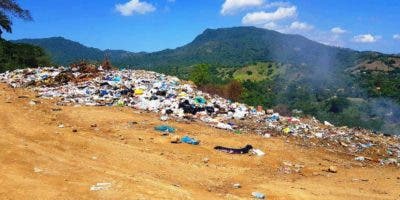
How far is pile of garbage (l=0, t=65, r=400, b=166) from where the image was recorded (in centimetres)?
1212

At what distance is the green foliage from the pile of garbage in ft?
27.8

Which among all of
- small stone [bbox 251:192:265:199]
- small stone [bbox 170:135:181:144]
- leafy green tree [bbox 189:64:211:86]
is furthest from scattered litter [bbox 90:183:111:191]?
leafy green tree [bbox 189:64:211:86]

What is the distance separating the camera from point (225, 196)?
693 cm

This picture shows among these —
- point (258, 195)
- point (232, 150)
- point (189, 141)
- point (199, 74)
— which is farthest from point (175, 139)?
point (199, 74)

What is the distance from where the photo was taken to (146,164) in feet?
26.7

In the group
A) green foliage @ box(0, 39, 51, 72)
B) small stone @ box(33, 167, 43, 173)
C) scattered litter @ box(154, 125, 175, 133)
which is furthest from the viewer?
green foliage @ box(0, 39, 51, 72)

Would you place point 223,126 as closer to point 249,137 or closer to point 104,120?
point 249,137

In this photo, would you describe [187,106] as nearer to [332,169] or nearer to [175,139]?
[175,139]

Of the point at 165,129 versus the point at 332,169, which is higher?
the point at 165,129

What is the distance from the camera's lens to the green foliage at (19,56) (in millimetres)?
25708

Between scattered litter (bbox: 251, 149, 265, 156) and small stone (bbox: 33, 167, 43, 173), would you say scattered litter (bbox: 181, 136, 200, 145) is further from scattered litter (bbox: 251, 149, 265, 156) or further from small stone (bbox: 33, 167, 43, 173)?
small stone (bbox: 33, 167, 43, 173)

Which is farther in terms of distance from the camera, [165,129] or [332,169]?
[165,129]

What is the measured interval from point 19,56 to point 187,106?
61.3 feet

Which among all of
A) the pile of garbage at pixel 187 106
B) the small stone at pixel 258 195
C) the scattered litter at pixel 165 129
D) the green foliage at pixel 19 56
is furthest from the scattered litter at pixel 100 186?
the green foliage at pixel 19 56
